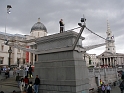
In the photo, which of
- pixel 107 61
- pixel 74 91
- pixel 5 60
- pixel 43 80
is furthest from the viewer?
pixel 107 61

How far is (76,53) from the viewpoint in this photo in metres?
8.98

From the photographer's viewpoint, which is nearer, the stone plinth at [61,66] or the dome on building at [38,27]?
the stone plinth at [61,66]

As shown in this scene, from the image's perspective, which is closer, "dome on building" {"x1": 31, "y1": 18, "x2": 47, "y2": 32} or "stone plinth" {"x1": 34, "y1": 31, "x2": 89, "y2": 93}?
"stone plinth" {"x1": 34, "y1": 31, "x2": 89, "y2": 93}

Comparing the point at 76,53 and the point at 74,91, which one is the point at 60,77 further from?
the point at 76,53

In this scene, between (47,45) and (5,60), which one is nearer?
(47,45)

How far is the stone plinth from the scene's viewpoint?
8.60 metres

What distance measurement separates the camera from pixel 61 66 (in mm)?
9094

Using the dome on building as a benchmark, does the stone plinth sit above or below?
below

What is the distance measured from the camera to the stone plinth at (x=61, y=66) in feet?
28.2

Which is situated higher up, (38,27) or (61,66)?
(38,27)

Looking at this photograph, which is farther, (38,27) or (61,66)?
(38,27)

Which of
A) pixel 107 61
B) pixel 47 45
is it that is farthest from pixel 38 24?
pixel 107 61

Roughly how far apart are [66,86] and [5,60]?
57.1 meters

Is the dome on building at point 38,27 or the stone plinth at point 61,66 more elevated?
the dome on building at point 38,27
